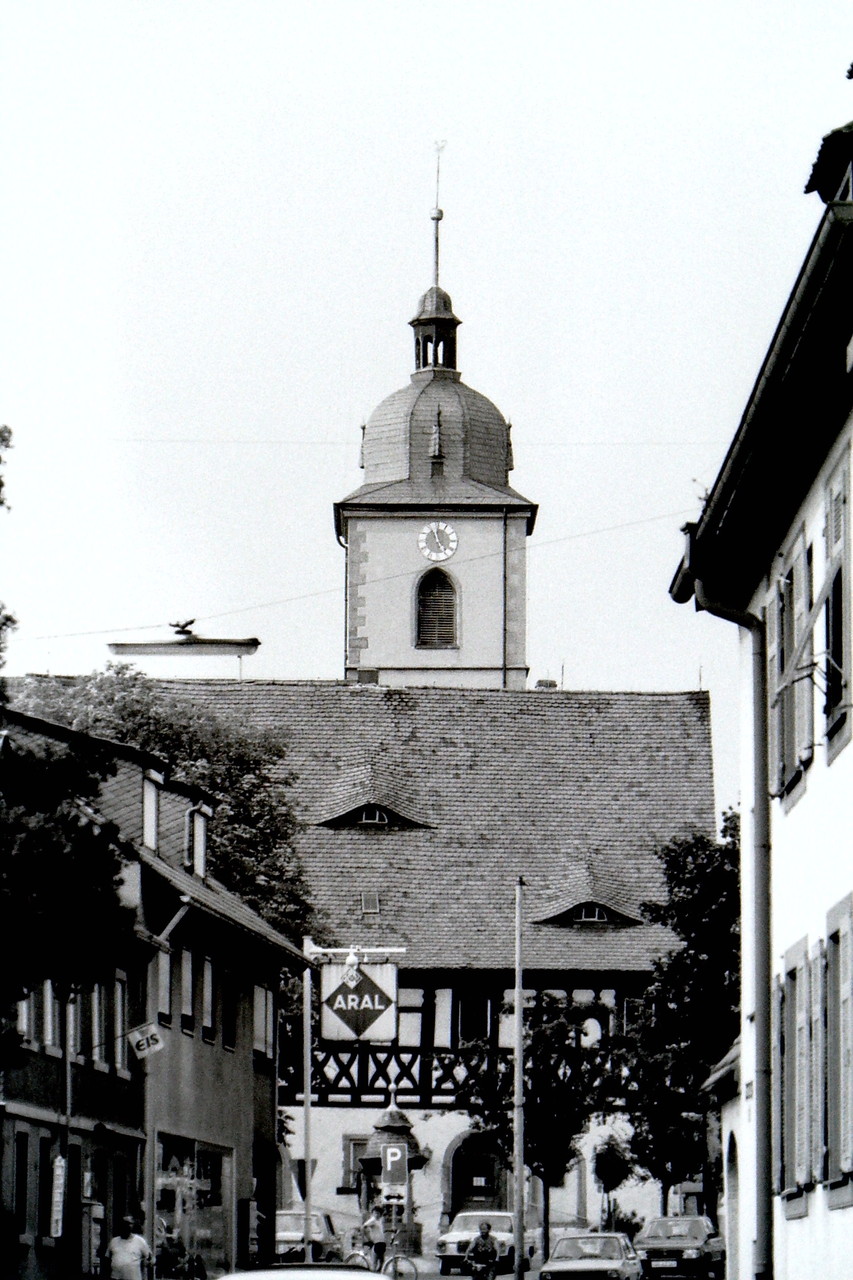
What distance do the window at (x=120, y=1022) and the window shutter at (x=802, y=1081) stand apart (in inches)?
766

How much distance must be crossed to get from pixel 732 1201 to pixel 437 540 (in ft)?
189

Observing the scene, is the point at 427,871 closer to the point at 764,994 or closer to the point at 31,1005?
the point at 31,1005

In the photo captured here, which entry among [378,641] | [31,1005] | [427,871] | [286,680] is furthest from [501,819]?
[31,1005]

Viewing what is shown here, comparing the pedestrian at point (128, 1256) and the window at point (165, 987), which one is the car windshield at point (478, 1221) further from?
the pedestrian at point (128, 1256)

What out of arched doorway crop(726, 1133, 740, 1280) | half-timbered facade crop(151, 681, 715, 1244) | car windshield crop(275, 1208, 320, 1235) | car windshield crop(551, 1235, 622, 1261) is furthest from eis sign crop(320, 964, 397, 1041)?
half-timbered facade crop(151, 681, 715, 1244)

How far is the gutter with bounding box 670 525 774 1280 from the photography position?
18328mm

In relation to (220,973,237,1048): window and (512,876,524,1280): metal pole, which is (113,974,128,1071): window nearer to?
(220,973,237,1048): window

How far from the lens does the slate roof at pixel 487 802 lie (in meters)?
60.2

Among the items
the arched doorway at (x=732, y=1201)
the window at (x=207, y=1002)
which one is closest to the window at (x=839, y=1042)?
the arched doorway at (x=732, y=1201)

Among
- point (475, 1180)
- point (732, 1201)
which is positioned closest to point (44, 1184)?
point (732, 1201)

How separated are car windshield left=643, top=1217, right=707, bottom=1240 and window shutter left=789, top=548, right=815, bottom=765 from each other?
97.2 feet

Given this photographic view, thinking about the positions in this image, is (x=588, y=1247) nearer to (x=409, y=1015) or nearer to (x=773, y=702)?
(x=409, y=1015)

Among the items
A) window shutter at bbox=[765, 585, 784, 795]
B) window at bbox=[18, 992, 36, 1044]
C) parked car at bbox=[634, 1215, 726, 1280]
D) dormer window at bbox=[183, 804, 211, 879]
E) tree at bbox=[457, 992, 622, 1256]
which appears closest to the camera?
window shutter at bbox=[765, 585, 784, 795]

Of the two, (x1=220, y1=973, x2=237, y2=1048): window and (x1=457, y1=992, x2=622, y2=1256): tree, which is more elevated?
(x1=220, y1=973, x2=237, y2=1048): window
